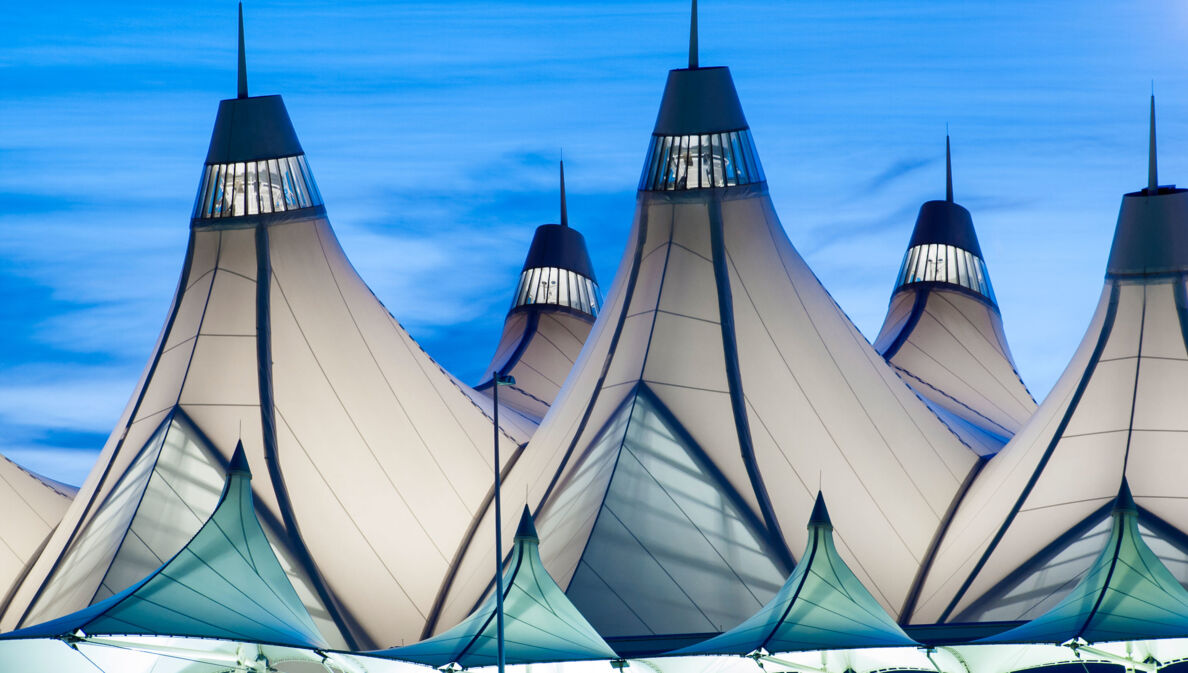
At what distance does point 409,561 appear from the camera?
117 feet

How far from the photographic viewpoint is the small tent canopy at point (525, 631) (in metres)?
27.6

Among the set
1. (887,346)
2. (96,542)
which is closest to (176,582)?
(96,542)

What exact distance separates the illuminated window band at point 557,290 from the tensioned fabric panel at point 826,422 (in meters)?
15.0

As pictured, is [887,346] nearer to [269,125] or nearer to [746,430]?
[746,430]

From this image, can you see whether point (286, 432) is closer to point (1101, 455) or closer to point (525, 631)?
point (525, 631)

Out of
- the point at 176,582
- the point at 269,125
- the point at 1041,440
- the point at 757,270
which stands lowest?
the point at 176,582

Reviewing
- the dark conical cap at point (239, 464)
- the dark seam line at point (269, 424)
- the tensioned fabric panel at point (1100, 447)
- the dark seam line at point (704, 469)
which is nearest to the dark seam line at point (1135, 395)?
the tensioned fabric panel at point (1100, 447)

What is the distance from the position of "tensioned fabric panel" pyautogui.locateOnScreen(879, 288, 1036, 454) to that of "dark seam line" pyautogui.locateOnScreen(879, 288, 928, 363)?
3.5 inches

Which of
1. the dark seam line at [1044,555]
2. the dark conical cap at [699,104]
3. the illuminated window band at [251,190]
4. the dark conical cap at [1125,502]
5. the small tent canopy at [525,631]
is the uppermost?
the dark conical cap at [699,104]

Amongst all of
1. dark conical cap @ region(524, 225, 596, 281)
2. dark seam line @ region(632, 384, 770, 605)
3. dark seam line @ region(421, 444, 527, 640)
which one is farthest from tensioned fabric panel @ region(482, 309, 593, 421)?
dark seam line @ region(632, 384, 770, 605)

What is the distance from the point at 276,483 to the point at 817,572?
10.5 m

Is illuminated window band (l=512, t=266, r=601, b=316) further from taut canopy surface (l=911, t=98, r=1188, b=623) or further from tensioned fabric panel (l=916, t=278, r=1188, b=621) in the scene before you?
tensioned fabric panel (l=916, t=278, r=1188, b=621)

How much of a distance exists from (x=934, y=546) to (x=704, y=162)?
7.92 m

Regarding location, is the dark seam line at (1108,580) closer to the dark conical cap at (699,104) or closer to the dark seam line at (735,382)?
the dark seam line at (735,382)
